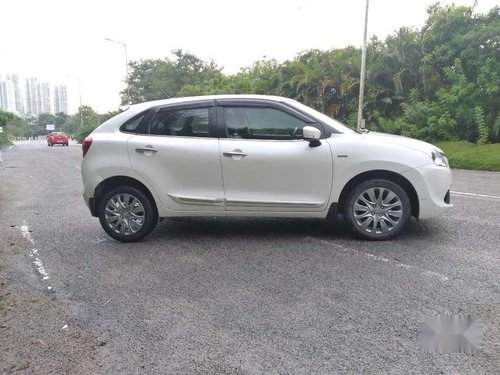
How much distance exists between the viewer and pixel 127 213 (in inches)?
200

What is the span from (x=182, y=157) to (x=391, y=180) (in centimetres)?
244

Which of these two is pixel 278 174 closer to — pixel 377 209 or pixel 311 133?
pixel 311 133

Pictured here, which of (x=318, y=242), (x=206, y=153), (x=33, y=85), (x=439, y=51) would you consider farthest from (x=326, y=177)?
(x=33, y=85)

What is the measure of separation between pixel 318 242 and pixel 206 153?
1.68 meters

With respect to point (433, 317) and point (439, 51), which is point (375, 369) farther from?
point (439, 51)

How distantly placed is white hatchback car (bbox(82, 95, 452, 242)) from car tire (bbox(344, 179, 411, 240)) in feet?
0.04

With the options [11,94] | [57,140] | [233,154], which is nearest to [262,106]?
[233,154]

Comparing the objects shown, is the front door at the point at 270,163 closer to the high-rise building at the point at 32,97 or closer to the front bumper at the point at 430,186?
the front bumper at the point at 430,186

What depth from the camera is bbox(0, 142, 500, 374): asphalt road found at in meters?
2.62

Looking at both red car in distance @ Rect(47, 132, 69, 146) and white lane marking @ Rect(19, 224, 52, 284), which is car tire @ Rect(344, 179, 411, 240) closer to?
white lane marking @ Rect(19, 224, 52, 284)

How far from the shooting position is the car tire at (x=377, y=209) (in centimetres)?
475

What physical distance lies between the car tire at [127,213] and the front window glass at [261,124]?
52.8 inches

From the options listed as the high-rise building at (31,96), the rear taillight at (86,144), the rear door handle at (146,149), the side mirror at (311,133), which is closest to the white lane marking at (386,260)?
the side mirror at (311,133)

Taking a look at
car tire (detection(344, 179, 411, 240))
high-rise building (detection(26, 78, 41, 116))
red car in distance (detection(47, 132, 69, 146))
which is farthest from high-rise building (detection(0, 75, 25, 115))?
car tire (detection(344, 179, 411, 240))
